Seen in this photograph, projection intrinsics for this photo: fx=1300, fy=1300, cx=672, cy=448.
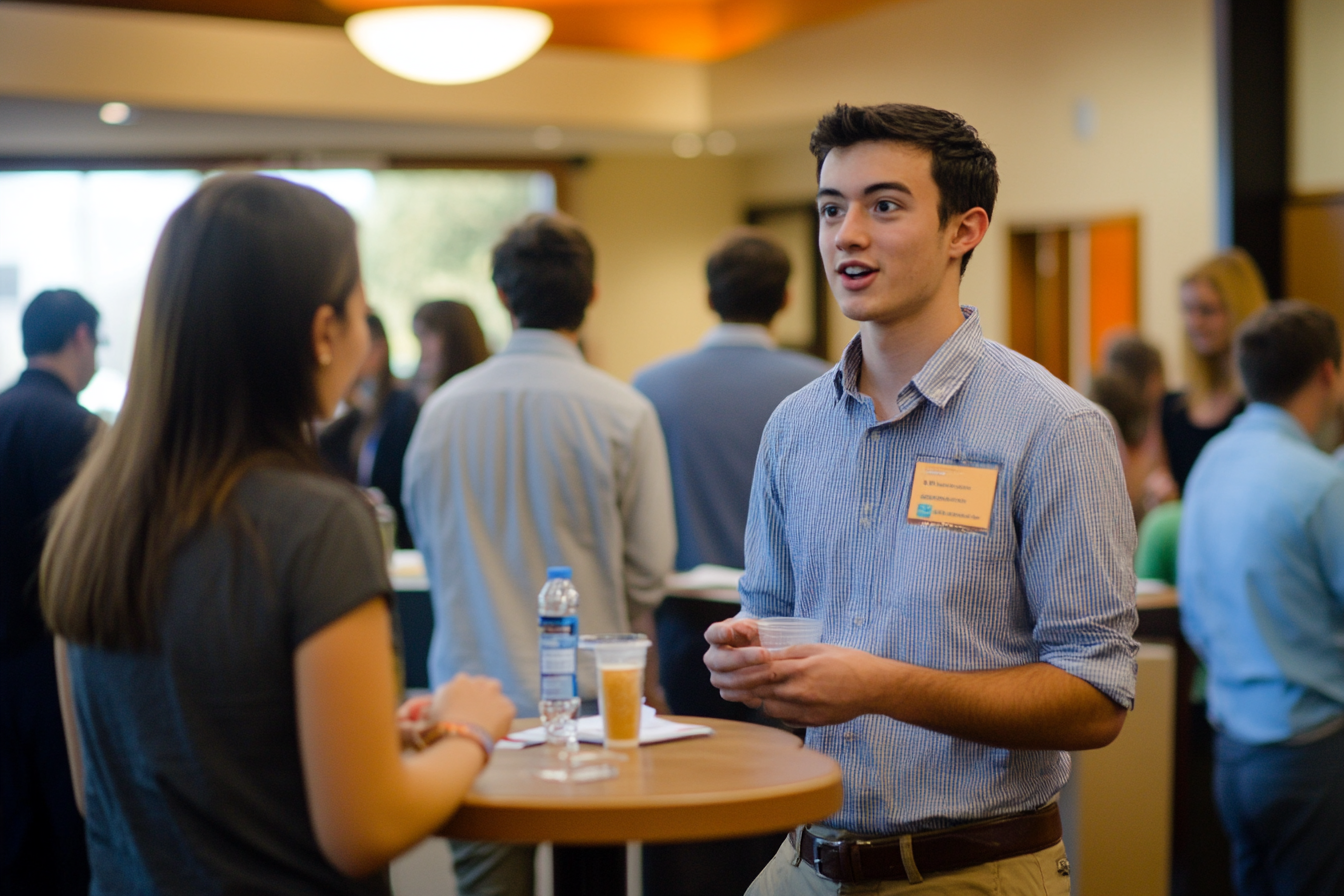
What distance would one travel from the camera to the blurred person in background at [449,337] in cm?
434

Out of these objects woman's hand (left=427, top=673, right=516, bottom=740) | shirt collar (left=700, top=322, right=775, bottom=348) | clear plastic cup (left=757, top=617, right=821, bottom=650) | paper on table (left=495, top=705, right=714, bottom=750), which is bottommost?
paper on table (left=495, top=705, right=714, bottom=750)

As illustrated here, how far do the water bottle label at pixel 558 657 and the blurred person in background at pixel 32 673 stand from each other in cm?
158

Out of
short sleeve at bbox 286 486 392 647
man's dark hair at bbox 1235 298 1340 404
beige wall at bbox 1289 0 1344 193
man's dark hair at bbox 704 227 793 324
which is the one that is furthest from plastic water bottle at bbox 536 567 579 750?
beige wall at bbox 1289 0 1344 193

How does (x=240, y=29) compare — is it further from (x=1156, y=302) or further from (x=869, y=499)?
(x=869, y=499)

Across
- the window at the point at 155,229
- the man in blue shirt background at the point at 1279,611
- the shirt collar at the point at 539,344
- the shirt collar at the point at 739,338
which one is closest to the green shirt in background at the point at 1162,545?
the man in blue shirt background at the point at 1279,611

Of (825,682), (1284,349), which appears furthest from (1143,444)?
(825,682)

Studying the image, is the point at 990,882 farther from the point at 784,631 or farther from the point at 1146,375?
the point at 1146,375

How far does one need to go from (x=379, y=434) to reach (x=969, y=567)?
3.59 m

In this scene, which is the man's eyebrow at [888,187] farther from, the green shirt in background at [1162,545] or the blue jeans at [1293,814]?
the green shirt in background at [1162,545]

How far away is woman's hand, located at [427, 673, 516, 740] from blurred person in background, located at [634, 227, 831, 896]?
1691mm

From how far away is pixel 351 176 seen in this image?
9062 millimetres

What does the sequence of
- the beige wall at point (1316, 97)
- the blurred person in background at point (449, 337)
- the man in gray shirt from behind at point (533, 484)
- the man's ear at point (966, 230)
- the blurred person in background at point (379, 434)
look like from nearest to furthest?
the man's ear at point (966, 230), the man in gray shirt from behind at point (533, 484), the blurred person in background at point (449, 337), the blurred person in background at point (379, 434), the beige wall at point (1316, 97)

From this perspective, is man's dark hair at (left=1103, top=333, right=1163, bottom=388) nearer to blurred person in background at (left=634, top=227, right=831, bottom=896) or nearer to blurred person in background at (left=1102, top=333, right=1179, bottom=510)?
blurred person in background at (left=1102, top=333, right=1179, bottom=510)

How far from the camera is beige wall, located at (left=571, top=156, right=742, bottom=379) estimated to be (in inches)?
385
